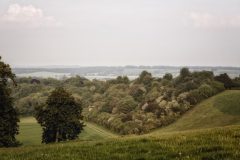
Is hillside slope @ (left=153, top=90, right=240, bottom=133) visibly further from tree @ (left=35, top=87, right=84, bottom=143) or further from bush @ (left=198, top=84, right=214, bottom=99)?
tree @ (left=35, top=87, right=84, bottom=143)

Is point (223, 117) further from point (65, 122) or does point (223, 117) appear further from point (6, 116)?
point (6, 116)

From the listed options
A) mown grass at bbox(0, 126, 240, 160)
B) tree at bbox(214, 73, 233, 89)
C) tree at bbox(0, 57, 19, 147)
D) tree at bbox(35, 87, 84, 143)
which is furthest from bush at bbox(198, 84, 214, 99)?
mown grass at bbox(0, 126, 240, 160)

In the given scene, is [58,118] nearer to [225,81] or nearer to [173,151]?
[173,151]

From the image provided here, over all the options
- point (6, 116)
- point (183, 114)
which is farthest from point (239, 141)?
point (183, 114)

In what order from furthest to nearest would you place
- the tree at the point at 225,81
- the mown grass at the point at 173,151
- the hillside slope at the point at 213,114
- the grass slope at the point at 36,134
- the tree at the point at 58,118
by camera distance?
the tree at the point at 225,81 → the grass slope at the point at 36,134 → the hillside slope at the point at 213,114 → the tree at the point at 58,118 → the mown grass at the point at 173,151

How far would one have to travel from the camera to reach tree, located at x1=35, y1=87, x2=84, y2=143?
2648 inches

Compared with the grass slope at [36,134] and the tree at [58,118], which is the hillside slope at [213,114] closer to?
the grass slope at [36,134]

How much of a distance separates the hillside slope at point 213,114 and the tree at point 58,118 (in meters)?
57.5

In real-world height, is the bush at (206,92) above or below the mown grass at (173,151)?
below

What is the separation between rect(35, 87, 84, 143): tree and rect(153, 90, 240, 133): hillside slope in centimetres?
5745

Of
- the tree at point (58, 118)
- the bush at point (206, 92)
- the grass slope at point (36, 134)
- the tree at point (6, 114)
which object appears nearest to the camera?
the tree at point (6, 114)

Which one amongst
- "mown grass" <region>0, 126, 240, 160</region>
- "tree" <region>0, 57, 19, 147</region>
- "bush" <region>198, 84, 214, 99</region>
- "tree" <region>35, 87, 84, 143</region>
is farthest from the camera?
"bush" <region>198, 84, 214, 99</region>

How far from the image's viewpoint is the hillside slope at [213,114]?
116 meters

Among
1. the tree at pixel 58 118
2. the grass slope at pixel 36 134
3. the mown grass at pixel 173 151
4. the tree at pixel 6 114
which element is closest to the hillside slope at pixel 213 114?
the grass slope at pixel 36 134
